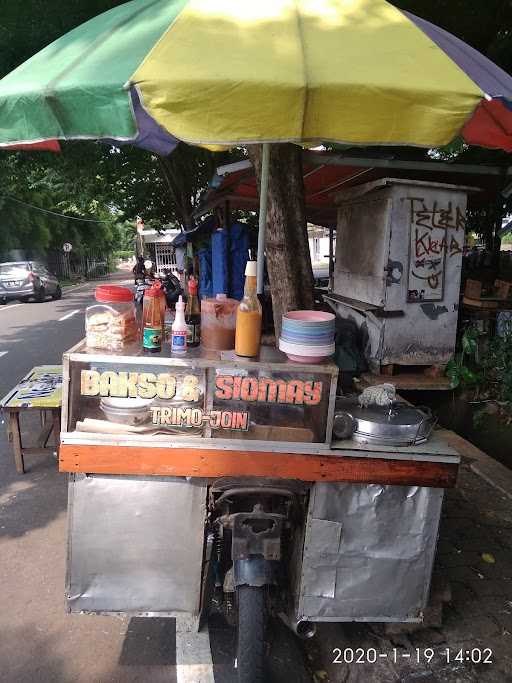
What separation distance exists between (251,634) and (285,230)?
8.53ft

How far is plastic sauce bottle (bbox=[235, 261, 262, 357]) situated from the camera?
2.32 m

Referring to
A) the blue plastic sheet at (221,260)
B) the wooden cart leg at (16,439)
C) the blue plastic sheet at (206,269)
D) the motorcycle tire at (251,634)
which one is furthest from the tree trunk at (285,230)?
the blue plastic sheet at (206,269)

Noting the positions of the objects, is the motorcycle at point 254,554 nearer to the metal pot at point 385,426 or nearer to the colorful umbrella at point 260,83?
the metal pot at point 385,426

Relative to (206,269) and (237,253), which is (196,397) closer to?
(237,253)

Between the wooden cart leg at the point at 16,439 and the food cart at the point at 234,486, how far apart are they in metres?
2.29

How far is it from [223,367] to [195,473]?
49cm

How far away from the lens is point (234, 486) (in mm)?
2320

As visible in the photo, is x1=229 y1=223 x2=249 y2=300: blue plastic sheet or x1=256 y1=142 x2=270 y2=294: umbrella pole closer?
x1=256 y1=142 x2=270 y2=294: umbrella pole

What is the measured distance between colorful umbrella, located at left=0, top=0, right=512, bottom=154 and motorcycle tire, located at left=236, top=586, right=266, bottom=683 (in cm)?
187

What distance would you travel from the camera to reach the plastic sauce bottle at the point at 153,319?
2.38 metres

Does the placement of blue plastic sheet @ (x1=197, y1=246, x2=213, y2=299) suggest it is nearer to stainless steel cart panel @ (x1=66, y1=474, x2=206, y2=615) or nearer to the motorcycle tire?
stainless steel cart panel @ (x1=66, y1=474, x2=206, y2=615)

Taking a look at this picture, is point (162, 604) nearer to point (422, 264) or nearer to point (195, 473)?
point (195, 473)

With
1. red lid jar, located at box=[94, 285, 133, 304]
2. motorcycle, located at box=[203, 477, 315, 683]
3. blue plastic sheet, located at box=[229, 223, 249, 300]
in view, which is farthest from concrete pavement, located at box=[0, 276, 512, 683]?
blue plastic sheet, located at box=[229, 223, 249, 300]

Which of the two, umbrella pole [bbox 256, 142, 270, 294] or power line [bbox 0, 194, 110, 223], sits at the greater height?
power line [bbox 0, 194, 110, 223]
